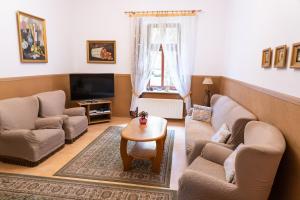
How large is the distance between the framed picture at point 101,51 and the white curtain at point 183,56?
4.46 feet

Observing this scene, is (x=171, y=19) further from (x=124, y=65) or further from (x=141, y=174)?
(x=141, y=174)

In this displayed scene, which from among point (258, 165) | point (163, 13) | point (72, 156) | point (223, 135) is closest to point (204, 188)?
point (258, 165)

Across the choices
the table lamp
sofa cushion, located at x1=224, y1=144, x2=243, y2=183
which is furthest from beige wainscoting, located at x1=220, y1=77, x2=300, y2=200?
the table lamp

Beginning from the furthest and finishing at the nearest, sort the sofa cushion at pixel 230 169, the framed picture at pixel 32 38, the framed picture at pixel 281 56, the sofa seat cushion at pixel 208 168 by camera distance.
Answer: the framed picture at pixel 32 38
the sofa seat cushion at pixel 208 168
the framed picture at pixel 281 56
the sofa cushion at pixel 230 169

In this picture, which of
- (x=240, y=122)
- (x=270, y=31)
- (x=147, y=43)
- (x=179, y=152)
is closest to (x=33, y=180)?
(x=179, y=152)

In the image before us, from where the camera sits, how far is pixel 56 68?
186 inches

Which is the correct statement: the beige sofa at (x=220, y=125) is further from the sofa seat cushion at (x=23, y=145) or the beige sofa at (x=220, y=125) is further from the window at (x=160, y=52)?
the sofa seat cushion at (x=23, y=145)

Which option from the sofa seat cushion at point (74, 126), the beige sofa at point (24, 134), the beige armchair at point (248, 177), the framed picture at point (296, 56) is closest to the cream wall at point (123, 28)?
the sofa seat cushion at point (74, 126)

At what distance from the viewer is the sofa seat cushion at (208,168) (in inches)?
81.5

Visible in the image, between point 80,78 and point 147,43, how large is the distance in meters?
1.81

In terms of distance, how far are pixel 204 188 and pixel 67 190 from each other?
1.61m

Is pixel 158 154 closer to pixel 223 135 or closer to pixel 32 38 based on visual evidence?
pixel 223 135

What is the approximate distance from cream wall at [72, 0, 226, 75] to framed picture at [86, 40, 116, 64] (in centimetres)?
11

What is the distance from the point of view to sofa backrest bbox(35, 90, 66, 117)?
374cm
